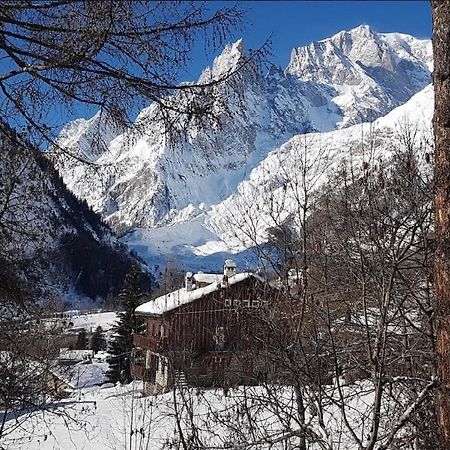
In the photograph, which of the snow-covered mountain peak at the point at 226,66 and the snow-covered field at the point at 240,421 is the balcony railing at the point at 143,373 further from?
the snow-covered mountain peak at the point at 226,66

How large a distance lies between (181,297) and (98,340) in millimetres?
26778

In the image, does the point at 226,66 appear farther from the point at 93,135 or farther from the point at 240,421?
the point at 240,421

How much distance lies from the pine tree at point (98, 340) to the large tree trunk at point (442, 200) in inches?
1465

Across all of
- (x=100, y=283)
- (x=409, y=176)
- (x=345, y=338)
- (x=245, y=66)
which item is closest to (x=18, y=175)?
(x=245, y=66)

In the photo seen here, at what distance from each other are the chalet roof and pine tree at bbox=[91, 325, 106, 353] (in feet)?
45.5

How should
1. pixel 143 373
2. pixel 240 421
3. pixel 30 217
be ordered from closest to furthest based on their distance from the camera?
1. pixel 30 217
2. pixel 240 421
3. pixel 143 373

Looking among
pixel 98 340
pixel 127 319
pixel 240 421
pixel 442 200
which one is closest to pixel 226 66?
pixel 442 200

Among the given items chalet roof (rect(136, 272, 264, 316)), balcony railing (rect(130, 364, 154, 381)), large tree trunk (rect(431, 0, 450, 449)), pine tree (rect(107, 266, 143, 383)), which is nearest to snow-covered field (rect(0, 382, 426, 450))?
large tree trunk (rect(431, 0, 450, 449))

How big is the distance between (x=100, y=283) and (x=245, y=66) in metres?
89.1

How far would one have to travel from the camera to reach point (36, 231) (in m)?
3.75

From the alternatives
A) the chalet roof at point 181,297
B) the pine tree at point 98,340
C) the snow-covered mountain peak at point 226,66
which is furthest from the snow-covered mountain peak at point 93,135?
the pine tree at point 98,340

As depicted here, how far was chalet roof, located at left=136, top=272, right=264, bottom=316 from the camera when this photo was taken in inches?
271

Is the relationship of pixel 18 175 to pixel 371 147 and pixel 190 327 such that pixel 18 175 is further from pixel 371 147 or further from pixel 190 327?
pixel 190 327

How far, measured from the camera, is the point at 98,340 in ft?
132
